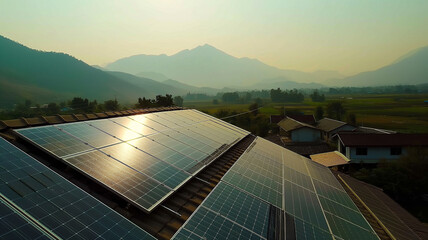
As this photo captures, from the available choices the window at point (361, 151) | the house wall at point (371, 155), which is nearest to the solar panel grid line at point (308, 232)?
the house wall at point (371, 155)

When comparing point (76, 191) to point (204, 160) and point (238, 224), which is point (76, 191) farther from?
point (204, 160)

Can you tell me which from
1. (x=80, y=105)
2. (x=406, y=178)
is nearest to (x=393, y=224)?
(x=406, y=178)

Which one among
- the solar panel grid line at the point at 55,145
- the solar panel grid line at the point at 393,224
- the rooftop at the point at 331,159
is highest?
the solar panel grid line at the point at 55,145

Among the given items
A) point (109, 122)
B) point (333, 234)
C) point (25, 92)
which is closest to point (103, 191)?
point (109, 122)

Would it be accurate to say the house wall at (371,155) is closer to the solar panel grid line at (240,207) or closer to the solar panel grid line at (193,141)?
the solar panel grid line at (193,141)

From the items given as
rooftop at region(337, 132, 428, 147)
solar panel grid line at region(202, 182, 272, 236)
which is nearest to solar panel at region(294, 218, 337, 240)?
solar panel grid line at region(202, 182, 272, 236)

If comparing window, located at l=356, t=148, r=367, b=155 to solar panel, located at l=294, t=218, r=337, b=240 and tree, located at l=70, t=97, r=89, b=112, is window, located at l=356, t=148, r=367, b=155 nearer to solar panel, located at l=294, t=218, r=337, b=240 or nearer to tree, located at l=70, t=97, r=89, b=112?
solar panel, located at l=294, t=218, r=337, b=240
